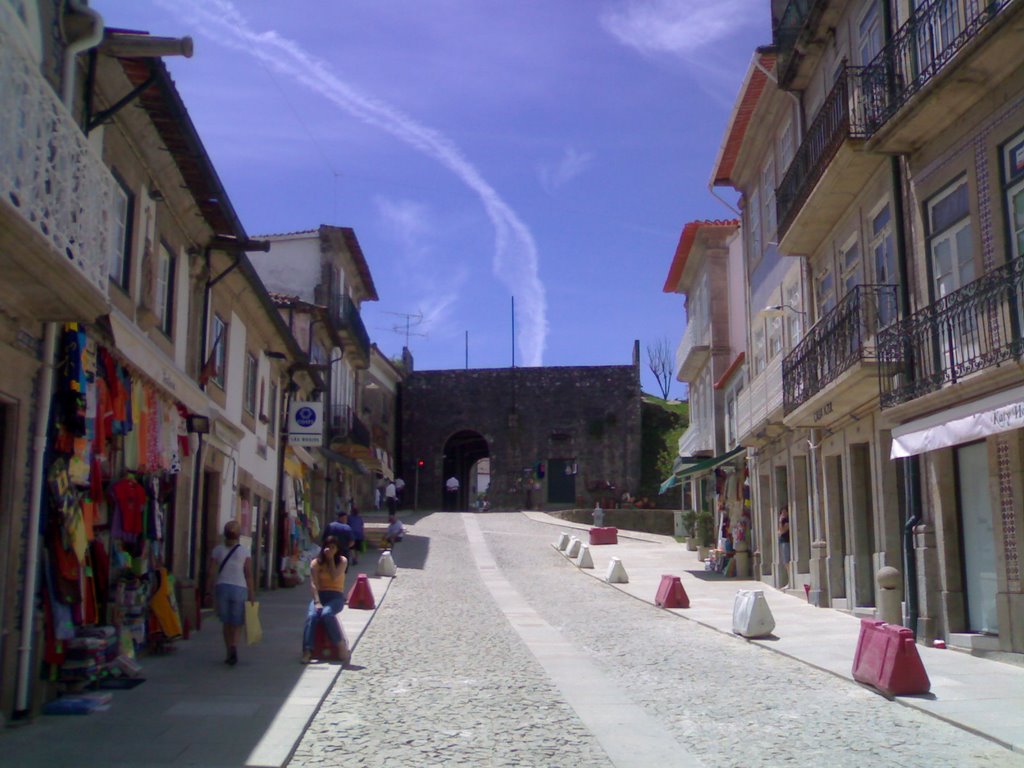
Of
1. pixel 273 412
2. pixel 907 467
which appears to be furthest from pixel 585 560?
pixel 907 467

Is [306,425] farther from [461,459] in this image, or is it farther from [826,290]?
[461,459]

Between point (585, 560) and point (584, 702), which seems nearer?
point (584, 702)

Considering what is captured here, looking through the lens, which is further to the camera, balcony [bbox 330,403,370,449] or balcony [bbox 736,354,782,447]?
balcony [bbox 330,403,370,449]

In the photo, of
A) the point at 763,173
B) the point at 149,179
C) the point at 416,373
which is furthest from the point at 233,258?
the point at 416,373

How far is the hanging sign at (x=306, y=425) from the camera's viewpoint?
22.0 meters

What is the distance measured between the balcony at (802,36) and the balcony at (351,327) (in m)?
17.6

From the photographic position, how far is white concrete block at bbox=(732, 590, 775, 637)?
1321 centimetres

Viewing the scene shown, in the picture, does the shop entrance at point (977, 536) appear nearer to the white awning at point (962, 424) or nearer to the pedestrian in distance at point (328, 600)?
the white awning at point (962, 424)

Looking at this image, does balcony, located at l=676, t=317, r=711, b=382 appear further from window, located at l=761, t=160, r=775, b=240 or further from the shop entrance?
the shop entrance

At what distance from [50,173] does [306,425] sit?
15191mm

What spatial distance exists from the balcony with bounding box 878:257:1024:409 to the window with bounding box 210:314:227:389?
9161mm

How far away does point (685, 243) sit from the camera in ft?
98.5

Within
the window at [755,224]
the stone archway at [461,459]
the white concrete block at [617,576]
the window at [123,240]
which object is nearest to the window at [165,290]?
the window at [123,240]

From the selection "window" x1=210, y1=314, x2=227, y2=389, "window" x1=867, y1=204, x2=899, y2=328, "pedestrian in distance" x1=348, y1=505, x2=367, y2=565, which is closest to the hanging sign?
"pedestrian in distance" x1=348, y1=505, x2=367, y2=565
